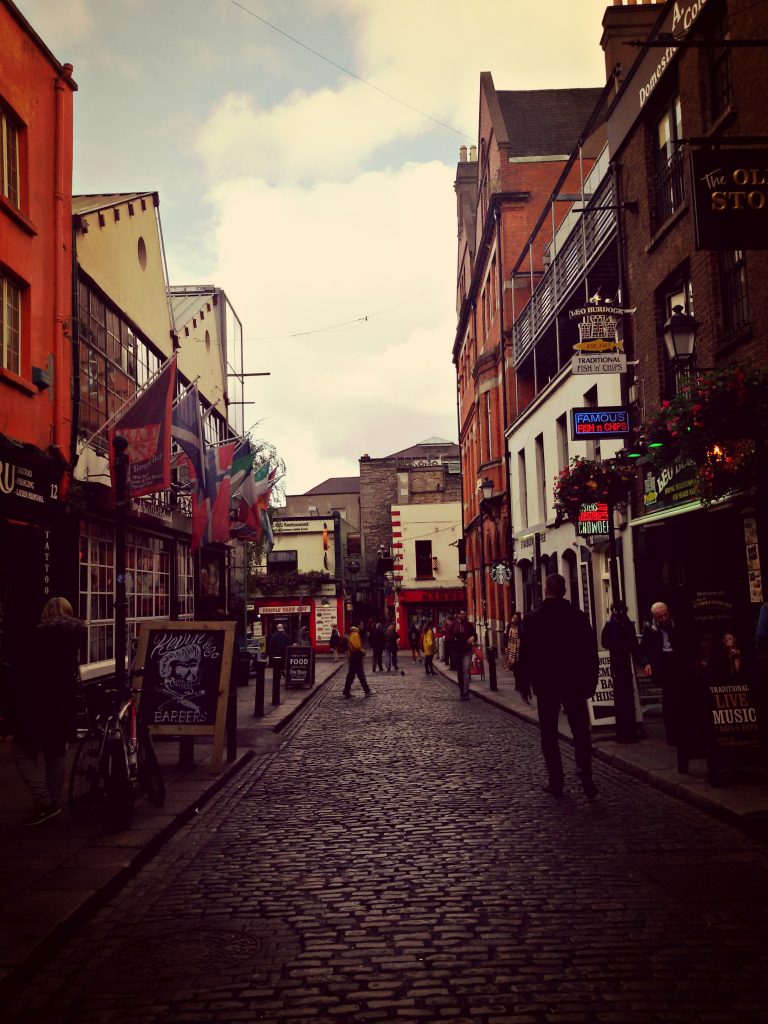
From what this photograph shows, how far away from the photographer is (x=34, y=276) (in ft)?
44.0

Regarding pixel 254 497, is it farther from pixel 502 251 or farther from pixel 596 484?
pixel 502 251

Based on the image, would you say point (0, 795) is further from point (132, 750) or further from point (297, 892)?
point (297, 892)

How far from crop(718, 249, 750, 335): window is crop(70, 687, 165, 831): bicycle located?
9.32 meters

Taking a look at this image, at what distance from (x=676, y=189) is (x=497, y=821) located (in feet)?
37.3

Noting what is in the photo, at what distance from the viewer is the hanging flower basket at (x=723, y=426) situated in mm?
8094

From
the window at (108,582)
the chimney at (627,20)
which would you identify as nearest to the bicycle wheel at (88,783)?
the window at (108,582)

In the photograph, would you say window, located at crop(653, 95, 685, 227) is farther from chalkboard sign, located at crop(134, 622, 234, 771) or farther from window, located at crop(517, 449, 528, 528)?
window, located at crop(517, 449, 528, 528)

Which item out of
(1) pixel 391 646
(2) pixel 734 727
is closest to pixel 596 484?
(2) pixel 734 727

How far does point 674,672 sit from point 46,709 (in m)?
5.99

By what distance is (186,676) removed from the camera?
9.92 metres

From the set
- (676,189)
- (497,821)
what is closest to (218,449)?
(676,189)

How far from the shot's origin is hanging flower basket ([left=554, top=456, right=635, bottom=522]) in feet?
45.7

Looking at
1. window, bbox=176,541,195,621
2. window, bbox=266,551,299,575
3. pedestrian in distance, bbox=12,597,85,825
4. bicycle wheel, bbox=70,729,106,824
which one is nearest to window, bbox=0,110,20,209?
pedestrian in distance, bbox=12,597,85,825

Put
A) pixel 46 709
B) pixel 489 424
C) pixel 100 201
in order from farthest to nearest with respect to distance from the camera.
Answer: pixel 489 424, pixel 100 201, pixel 46 709
